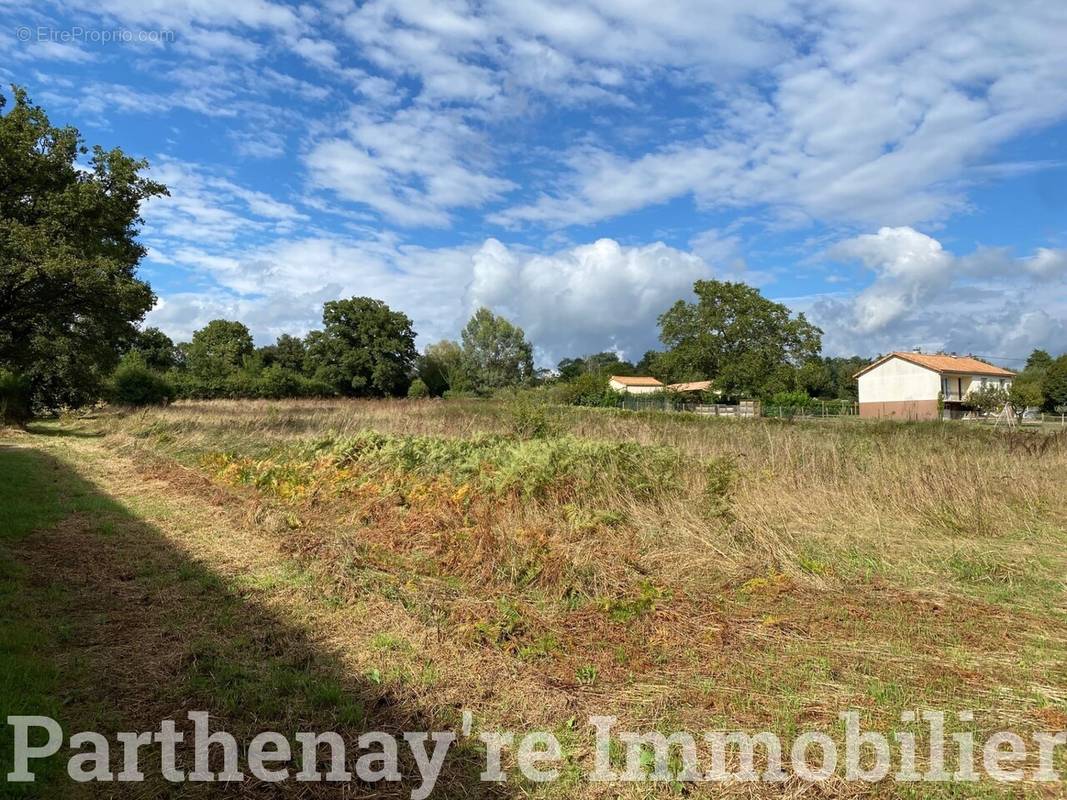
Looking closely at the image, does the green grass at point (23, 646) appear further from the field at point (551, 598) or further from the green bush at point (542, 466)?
the green bush at point (542, 466)

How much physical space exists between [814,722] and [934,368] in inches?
2322

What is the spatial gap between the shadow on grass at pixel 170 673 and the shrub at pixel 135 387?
28812 mm

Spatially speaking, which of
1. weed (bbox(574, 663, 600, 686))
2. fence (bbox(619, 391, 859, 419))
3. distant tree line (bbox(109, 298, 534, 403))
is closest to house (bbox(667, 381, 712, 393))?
fence (bbox(619, 391, 859, 419))

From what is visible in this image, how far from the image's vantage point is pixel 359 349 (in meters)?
56.0

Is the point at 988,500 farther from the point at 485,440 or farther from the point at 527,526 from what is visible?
the point at 485,440

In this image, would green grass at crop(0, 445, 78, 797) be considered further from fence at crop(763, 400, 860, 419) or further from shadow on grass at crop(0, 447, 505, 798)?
fence at crop(763, 400, 860, 419)

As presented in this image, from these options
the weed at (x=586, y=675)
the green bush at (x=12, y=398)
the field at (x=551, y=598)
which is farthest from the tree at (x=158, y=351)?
the weed at (x=586, y=675)

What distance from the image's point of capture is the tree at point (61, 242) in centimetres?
1555

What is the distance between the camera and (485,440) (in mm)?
10586

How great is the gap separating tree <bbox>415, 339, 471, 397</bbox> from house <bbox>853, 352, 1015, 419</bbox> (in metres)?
36.9

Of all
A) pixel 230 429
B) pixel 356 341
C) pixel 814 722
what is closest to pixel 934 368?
pixel 356 341

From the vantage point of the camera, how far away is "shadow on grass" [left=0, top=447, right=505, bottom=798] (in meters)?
2.72

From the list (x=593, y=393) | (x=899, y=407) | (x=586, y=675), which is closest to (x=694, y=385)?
(x=593, y=393)

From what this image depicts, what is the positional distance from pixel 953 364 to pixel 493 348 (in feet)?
149
